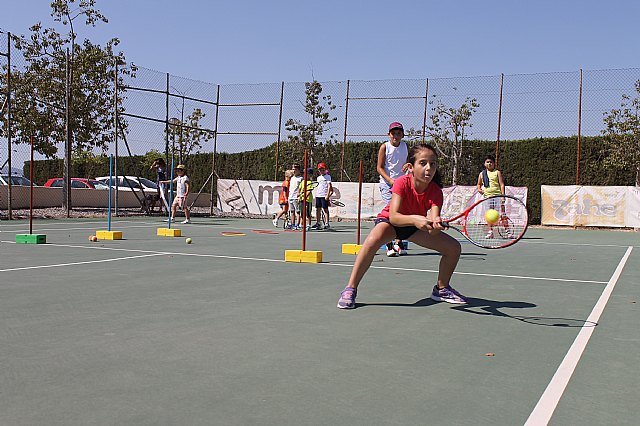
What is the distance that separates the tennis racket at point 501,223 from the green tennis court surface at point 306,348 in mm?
534

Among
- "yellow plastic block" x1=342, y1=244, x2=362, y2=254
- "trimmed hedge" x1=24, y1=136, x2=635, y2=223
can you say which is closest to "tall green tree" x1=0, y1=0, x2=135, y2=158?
"trimmed hedge" x1=24, y1=136, x2=635, y2=223

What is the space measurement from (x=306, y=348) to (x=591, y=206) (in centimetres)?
1897

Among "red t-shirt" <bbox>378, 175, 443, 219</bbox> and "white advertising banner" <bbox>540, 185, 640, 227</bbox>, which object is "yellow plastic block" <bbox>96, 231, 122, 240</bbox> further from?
"white advertising banner" <bbox>540, 185, 640, 227</bbox>

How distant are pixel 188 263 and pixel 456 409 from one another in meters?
5.70

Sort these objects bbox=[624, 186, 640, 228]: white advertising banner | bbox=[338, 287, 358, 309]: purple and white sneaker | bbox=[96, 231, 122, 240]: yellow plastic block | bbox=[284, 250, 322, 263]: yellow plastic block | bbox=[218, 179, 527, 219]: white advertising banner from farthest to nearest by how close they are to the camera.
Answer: bbox=[218, 179, 527, 219]: white advertising banner → bbox=[624, 186, 640, 228]: white advertising banner → bbox=[96, 231, 122, 240]: yellow plastic block → bbox=[284, 250, 322, 263]: yellow plastic block → bbox=[338, 287, 358, 309]: purple and white sneaker

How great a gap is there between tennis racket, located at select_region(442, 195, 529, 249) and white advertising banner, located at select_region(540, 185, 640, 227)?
53.0 ft

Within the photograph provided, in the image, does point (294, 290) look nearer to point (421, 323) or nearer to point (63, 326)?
point (421, 323)

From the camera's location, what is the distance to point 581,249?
12.0 meters

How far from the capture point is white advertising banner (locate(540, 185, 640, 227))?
799 inches

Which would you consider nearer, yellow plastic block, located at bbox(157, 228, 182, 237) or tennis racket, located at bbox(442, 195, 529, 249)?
tennis racket, located at bbox(442, 195, 529, 249)

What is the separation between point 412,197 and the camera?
17.1 feet

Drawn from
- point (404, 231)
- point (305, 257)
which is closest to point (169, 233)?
point (305, 257)

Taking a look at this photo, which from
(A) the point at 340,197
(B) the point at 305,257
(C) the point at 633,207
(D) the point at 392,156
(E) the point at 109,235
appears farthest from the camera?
(A) the point at 340,197

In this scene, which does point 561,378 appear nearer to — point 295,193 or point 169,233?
point 169,233
